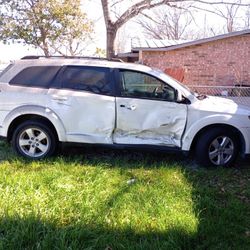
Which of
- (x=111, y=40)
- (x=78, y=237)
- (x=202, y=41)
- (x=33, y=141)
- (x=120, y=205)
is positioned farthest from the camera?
(x=202, y=41)

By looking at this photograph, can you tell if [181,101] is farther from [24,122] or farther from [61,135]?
[24,122]

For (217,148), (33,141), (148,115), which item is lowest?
(217,148)

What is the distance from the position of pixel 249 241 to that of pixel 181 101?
2.83m

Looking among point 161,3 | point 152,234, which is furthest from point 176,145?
point 161,3

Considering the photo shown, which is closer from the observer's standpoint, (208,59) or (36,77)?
(36,77)

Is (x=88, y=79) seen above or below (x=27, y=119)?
above

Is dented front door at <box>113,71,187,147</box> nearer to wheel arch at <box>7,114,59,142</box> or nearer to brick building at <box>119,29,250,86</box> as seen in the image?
wheel arch at <box>7,114,59,142</box>

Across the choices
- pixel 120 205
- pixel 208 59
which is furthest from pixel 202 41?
pixel 120 205

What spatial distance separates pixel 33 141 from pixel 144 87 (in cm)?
210

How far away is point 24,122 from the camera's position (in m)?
6.14

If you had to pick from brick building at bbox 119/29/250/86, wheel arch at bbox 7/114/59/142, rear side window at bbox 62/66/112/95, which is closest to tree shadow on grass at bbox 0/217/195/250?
wheel arch at bbox 7/114/59/142

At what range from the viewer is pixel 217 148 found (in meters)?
6.00

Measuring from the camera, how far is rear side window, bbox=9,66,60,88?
6137mm

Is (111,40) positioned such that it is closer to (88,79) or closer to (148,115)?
(88,79)
